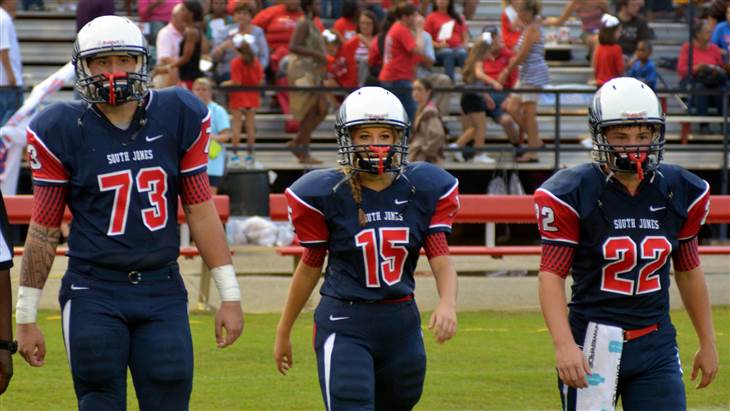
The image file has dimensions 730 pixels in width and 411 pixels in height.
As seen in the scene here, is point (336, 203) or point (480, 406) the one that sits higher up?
point (336, 203)

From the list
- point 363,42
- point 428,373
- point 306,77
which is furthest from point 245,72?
point 428,373

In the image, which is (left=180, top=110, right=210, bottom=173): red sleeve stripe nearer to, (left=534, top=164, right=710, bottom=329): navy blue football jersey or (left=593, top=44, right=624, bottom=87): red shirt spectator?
(left=534, top=164, right=710, bottom=329): navy blue football jersey

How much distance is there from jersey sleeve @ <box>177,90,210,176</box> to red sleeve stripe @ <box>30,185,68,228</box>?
1.45 feet

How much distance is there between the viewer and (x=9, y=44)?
14.2m

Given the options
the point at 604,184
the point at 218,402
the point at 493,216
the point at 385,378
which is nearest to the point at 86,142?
the point at 385,378

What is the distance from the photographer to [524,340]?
33.3 feet

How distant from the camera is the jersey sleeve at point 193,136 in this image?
522cm

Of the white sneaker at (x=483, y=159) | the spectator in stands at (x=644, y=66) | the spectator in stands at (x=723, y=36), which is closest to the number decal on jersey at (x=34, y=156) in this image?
the white sneaker at (x=483, y=159)

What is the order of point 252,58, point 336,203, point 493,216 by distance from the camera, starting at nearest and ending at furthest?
point 336,203
point 493,216
point 252,58

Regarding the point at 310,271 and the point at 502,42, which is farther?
the point at 502,42

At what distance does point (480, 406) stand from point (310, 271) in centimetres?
264

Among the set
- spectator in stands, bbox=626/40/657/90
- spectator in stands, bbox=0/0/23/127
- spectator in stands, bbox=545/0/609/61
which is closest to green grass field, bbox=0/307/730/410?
spectator in stands, bbox=0/0/23/127

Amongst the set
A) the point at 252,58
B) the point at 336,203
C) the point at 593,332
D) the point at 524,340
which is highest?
the point at 336,203

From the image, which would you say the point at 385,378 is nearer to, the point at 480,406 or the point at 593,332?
the point at 593,332
